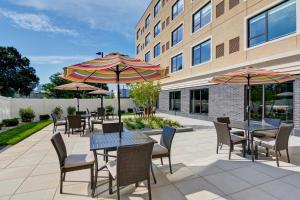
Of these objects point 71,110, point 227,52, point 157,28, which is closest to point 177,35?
point 157,28

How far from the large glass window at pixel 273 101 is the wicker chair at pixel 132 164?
8484 mm

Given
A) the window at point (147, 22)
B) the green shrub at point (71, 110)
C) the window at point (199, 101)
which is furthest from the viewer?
the window at point (147, 22)

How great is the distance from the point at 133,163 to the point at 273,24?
10.2m

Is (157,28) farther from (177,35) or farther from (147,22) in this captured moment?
(177,35)

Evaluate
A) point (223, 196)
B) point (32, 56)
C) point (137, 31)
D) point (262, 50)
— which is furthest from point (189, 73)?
point (32, 56)

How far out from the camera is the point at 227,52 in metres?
12.3

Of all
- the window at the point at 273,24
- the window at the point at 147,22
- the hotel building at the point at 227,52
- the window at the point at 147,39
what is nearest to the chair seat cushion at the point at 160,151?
the hotel building at the point at 227,52

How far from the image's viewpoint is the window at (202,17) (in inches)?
567

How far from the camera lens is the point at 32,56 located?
107 feet

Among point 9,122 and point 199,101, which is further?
point 199,101

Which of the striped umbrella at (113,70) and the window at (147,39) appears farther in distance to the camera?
the window at (147,39)

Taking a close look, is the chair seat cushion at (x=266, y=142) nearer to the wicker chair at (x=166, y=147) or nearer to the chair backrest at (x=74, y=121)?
the wicker chair at (x=166, y=147)

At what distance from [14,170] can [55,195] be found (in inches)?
77.8

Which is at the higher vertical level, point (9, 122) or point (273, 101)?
point (273, 101)
